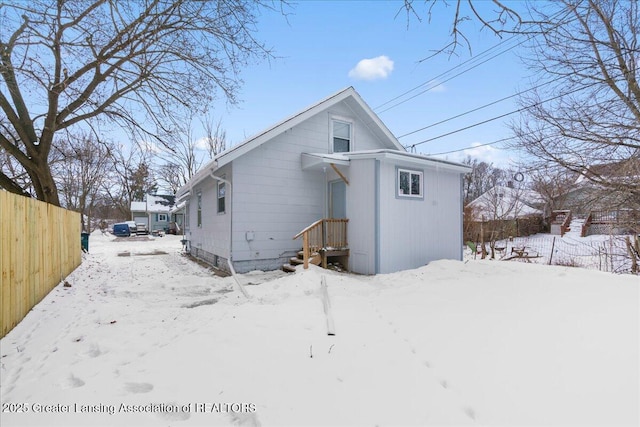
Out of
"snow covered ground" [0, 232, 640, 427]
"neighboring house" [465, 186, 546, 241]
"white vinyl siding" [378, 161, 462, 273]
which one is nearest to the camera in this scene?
"snow covered ground" [0, 232, 640, 427]

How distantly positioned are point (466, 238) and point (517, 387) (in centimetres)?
1995

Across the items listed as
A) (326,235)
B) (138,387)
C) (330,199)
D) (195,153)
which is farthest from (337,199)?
(195,153)

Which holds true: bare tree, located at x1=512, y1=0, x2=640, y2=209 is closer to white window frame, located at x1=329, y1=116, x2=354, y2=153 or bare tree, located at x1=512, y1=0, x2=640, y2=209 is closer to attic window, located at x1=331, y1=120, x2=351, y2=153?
white window frame, located at x1=329, y1=116, x2=354, y2=153

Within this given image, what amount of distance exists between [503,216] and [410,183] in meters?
13.6

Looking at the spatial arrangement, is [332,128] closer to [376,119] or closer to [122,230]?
[376,119]

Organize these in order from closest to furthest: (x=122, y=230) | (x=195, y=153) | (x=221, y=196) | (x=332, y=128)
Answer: (x=221, y=196), (x=332, y=128), (x=195, y=153), (x=122, y=230)

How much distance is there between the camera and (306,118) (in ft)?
30.7

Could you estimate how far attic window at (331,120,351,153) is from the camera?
10.5 metres

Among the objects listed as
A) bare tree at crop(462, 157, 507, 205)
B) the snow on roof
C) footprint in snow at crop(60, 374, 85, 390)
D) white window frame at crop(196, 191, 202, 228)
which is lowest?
footprint in snow at crop(60, 374, 85, 390)

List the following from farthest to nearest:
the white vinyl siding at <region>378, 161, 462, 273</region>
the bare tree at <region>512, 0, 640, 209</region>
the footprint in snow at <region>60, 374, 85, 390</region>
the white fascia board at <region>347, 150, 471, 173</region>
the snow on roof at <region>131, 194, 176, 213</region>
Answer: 1. the snow on roof at <region>131, 194, 176, 213</region>
2. the white vinyl siding at <region>378, 161, 462, 273</region>
3. the white fascia board at <region>347, 150, 471, 173</region>
4. the bare tree at <region>512, 0, 640, 209</region>
5. the footprint in snow at <region>60, 374, 85, 390</region>

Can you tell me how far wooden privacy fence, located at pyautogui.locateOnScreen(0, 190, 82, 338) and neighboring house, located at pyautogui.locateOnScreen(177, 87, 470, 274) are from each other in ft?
12.0

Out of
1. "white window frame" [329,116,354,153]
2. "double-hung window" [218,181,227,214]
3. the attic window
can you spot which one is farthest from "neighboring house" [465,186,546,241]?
"double-hung window" [218,181,227,214]

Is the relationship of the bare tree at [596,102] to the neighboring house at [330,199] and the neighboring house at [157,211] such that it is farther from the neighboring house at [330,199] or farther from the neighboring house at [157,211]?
the neighboring house at [157,211]

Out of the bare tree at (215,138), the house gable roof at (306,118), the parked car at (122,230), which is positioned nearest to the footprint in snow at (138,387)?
the house gable roof at (306,118)
